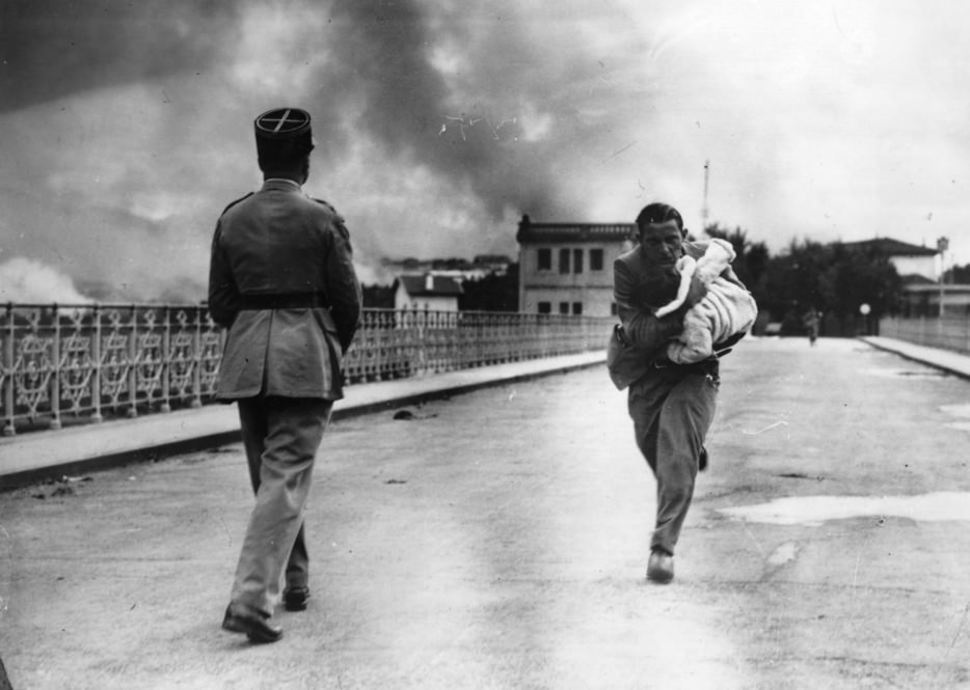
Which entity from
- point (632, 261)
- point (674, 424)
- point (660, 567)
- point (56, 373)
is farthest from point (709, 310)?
point (56, 373)

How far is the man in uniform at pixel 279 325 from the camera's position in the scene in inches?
174

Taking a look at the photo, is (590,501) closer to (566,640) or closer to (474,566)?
(474,566)

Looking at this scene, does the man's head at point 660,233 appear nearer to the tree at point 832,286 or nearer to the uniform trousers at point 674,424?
the uniform trousers at point 674,424

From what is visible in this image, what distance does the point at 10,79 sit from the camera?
9.48 m

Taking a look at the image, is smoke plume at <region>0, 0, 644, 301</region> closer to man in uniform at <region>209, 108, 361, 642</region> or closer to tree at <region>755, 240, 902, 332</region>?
man in uniform at <region>209, 108, 361, 642</region>

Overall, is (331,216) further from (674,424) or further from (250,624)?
(674,424)

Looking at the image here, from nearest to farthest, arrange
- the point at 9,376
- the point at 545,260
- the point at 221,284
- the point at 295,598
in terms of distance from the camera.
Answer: the point at 221,284 < the point at 295,598 < the point at 9,376 < the point at 545,260

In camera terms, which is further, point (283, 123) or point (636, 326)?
point (636, 326)

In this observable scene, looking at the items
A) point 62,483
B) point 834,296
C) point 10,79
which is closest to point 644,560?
point 62,483

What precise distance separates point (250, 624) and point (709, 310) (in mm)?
2407

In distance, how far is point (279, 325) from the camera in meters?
4.48

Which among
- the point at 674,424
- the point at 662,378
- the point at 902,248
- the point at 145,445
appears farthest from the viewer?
the point at 902,248

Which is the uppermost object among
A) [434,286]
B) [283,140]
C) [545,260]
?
[545,260]

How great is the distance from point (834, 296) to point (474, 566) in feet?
348
